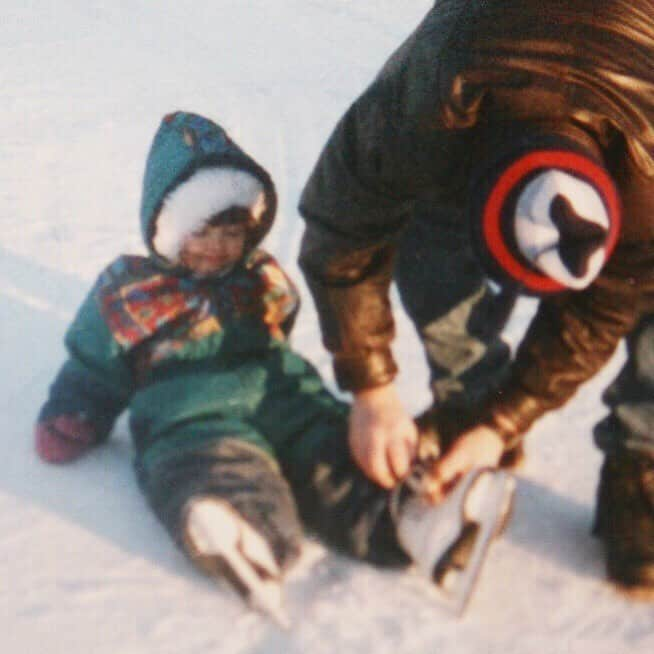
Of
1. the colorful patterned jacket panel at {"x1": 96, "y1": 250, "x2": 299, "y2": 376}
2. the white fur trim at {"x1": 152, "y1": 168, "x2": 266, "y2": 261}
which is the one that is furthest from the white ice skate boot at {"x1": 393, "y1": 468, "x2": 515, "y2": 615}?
the white fur trim at {"x1": 152, "y1": 168, "x2": 266, "y2": 261}

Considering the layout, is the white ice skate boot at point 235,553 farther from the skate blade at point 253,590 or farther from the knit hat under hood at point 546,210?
the knit hat under hood at point 546,210

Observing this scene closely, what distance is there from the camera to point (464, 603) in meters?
1.17

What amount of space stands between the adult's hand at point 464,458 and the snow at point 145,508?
0.12m

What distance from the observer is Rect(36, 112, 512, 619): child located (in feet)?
4.37

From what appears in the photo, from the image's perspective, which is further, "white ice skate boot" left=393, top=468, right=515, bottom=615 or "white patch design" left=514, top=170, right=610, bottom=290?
"white ice skate boot" left=393, top=468, right=515, bottom=615

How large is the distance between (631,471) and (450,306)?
39 centimetres

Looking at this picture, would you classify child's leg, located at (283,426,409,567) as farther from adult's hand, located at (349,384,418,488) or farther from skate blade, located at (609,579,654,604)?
skate blade, located at (609,579,654,604)

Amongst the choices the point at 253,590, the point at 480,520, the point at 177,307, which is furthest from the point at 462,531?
the point at 177,307

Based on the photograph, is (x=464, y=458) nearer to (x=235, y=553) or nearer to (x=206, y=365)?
(x=235, y=553)

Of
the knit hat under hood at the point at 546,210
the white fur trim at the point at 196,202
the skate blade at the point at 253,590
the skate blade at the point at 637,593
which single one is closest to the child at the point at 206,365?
the white fur trim at the point at 196,202

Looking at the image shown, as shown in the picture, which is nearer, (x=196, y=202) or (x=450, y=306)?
(x=196, y=202)

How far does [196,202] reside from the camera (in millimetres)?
1481

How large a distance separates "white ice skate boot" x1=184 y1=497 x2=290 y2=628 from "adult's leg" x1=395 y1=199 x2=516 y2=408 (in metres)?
0.43

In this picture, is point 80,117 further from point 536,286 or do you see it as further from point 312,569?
point 536,286
